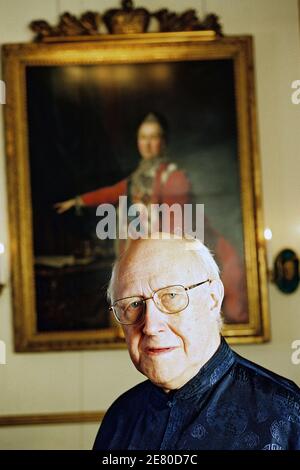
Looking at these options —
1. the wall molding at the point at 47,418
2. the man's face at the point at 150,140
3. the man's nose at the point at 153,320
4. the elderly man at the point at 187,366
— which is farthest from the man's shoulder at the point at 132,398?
the man's face at the point at 150,140

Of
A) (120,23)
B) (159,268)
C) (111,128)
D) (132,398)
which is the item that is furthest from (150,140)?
(132,398)

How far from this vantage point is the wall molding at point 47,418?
2.44 meters

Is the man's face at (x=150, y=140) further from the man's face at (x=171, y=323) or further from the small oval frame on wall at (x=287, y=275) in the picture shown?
the man's face at (x=171, y=323)

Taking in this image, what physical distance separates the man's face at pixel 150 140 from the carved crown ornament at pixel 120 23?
38 centimetres

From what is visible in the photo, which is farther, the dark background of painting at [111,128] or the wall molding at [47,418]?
the dark background of painting at [111,128]

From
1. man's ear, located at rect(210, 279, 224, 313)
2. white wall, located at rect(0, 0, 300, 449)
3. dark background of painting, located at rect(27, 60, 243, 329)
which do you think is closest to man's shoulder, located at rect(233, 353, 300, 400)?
man's ear, located at rect(210, 279, 224, 313)

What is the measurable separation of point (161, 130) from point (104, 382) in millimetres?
1044

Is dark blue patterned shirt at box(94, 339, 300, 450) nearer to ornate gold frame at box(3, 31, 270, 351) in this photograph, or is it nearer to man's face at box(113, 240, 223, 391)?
man's face at box(113, 240, 223, 391)

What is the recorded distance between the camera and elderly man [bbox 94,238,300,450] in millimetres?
1817

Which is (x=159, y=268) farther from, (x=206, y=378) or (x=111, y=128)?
(x=111, y=128)

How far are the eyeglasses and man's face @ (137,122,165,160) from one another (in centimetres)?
95

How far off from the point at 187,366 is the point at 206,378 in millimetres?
62
